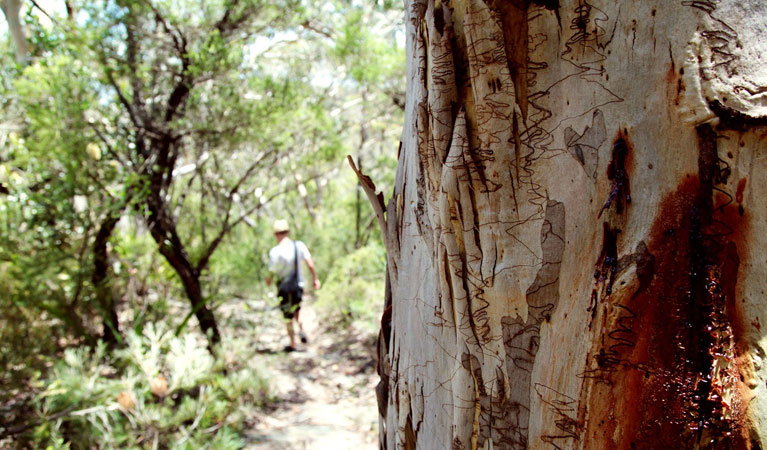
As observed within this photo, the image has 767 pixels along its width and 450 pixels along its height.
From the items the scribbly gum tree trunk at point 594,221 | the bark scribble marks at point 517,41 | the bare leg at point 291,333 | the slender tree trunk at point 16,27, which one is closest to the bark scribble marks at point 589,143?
the scribbly gum tree trunk at point 594,221

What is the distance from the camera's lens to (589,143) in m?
0.91

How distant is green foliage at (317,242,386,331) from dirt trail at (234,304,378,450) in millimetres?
499

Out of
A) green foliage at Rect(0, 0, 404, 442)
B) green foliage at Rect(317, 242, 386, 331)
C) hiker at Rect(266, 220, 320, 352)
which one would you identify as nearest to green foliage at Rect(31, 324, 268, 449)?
green foliage at Rect(0, 0, 404, 442)

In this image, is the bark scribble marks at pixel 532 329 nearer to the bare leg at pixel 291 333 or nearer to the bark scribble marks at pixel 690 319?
the bark scribble marks at pixel 690 319

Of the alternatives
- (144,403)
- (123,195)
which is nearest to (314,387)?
(144,403)

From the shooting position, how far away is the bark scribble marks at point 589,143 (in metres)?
0.89

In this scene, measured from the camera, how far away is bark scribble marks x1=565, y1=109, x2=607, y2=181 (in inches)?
35.0

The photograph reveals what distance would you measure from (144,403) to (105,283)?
5.22ft

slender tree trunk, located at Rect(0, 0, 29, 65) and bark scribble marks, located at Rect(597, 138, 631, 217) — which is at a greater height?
slender tree trunk, located at Rect(0, 0, 29, 65)

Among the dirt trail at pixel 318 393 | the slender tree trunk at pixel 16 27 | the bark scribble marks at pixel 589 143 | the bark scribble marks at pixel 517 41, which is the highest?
the slender tree trunk at pixel 16 27

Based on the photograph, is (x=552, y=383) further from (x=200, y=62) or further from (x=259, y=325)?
(x=259, y=325)

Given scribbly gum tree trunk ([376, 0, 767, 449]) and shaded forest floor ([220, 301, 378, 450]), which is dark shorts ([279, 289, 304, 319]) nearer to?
shaded forest floor ([220, 301, 378, 450])

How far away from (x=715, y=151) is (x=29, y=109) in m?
5.64

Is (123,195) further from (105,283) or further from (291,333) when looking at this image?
(291,333)
